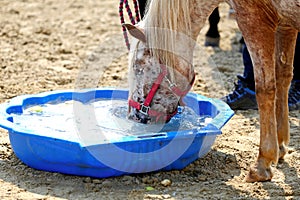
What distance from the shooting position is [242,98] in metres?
4.78

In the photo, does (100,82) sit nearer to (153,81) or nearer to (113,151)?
(153,81)

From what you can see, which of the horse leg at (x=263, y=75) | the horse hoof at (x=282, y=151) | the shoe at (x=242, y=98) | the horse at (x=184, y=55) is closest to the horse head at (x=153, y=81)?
the horse at (x=184, y=55)

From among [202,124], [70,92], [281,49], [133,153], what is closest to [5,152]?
[70,92]

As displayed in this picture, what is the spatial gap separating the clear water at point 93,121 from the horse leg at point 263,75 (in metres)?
0.45

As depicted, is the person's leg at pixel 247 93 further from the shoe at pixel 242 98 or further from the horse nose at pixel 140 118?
the horse nose at pixel 140 118

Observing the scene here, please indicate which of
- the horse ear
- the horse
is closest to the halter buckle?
the horse

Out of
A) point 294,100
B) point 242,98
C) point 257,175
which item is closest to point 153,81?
point 257,175

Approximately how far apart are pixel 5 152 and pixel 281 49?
1.79m

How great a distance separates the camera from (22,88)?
4930mm

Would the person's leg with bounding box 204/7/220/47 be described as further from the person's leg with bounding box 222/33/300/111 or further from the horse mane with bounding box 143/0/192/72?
the horse mane with bounding box 143/0/192/72

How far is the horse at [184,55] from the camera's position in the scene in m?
3.39

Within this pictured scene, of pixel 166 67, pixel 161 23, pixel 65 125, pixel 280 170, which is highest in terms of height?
pixel 161 23

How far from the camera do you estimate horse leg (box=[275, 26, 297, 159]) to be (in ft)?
12.5

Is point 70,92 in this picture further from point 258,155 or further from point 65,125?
point 258,155
